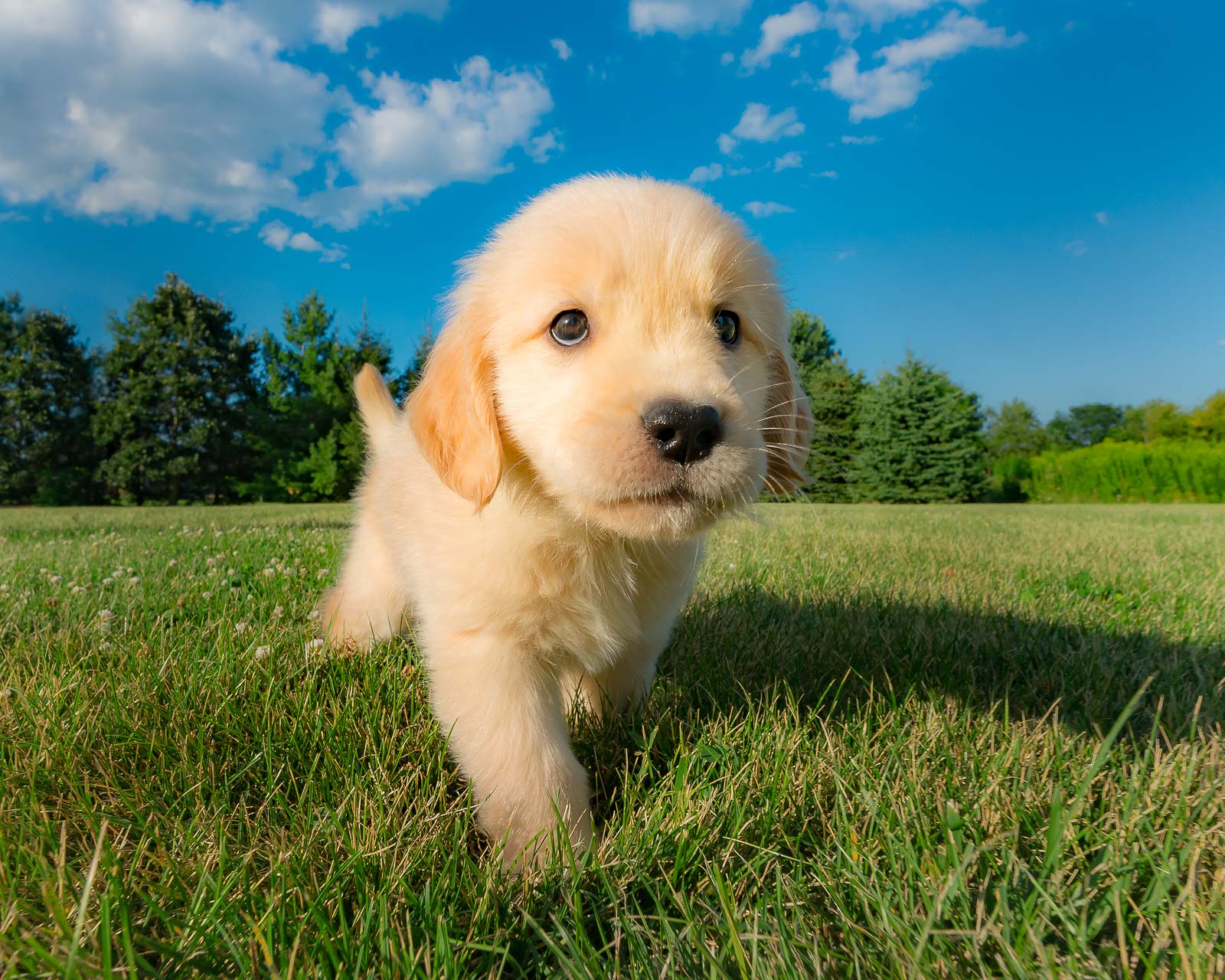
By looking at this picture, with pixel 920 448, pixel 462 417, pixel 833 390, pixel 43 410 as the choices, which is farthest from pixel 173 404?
pixel 462 417

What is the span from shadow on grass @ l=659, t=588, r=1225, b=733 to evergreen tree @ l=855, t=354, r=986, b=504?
2426cm

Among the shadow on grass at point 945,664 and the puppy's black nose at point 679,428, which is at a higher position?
the puppy's black nose at point 679,428

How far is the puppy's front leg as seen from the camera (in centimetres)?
165

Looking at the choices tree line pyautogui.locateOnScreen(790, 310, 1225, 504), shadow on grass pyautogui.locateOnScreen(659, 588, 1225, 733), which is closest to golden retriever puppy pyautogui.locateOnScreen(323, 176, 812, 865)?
shadow on grass pyautogui.locateOnScreen(659, 588, 1225, 733)

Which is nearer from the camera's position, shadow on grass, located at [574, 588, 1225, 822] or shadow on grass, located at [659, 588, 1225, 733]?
shadow on grass, located at [574, 588, 1225, 822]

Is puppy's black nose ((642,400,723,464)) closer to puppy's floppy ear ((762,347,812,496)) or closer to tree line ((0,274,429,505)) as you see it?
puppy's floppy ear ((762,347,812,496))

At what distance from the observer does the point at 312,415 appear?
2770cm

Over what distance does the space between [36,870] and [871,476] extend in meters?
27.5

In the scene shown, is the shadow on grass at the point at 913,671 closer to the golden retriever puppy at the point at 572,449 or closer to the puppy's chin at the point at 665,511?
the golden retriever puppy at the point at 572,449

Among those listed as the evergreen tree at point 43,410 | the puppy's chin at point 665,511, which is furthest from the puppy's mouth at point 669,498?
the evergreen tree at point 43,410

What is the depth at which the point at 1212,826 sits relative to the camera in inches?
60.4

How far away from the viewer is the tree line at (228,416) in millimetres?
26531

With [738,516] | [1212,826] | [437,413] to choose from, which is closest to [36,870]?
[437,413]

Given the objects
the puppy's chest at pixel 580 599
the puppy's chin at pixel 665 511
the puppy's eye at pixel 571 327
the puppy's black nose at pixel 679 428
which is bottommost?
the puppy's chest at pixel 580 599
